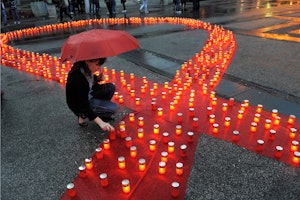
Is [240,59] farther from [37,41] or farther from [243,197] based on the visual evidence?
[37,41]

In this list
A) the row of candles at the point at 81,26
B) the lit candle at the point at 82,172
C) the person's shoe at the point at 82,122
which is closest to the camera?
the lit candle at the point at 82,172

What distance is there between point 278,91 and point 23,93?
17.9 ft

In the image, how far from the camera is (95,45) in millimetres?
3566

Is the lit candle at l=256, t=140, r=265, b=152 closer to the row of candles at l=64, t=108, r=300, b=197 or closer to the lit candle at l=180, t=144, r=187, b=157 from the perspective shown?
the row of candles at l=64, t=108, r=300, b=197

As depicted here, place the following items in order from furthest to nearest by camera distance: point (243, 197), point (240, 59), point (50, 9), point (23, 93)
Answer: point (50, 9) → point (240, 59) → point (23, 93) → point (243, 197)

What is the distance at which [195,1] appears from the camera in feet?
64.8

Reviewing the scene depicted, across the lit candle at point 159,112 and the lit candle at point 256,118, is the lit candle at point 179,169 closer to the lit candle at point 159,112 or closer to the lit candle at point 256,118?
the lit candle at point 159,112

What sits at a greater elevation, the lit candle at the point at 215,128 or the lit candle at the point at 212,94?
the lit candle at the point at 212,94

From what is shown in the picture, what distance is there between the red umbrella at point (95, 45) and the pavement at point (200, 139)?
141cm

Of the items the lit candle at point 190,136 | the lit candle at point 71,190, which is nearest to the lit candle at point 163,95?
the lit candle at point 190,136

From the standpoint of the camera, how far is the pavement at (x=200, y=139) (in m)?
3.32

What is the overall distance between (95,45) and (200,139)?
6.65 feet

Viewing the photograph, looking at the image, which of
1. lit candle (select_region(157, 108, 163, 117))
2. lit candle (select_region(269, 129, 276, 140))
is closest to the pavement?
lit candle (select_region(269, 129, 276, 140))

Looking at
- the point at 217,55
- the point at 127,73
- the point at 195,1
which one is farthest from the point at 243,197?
the point at 195,1
